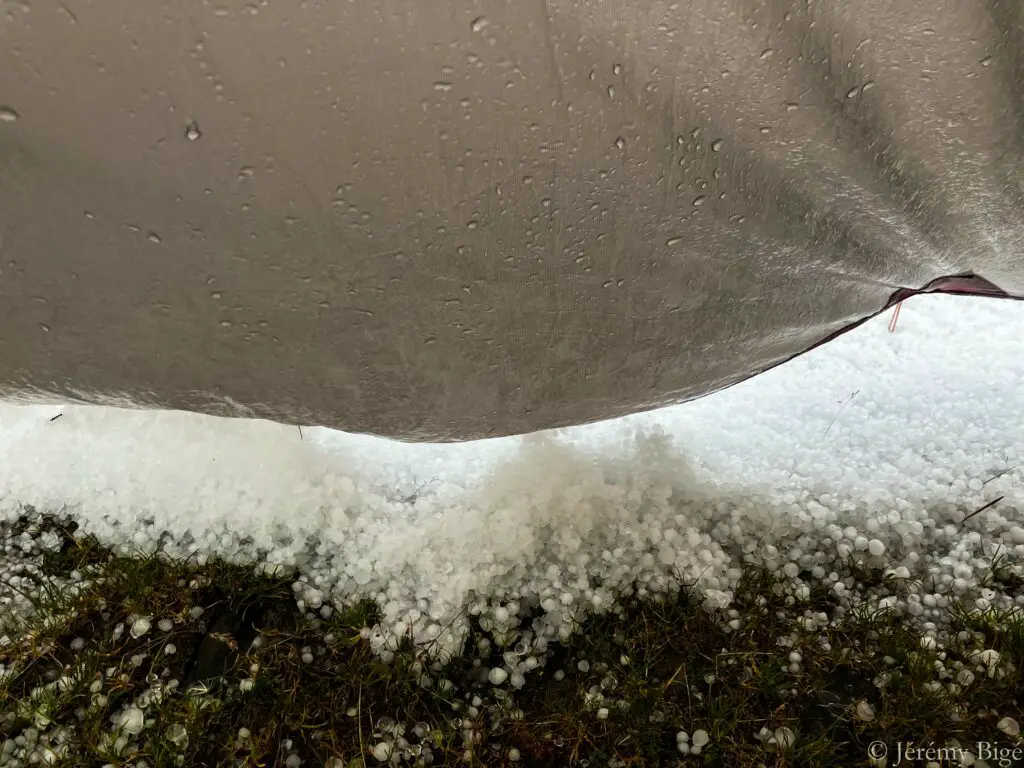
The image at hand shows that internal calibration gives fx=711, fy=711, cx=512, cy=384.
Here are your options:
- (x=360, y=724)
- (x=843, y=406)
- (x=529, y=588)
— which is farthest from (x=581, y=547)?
(x=843, y=406)

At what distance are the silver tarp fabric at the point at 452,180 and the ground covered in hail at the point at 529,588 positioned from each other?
320mm

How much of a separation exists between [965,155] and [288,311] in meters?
0.44

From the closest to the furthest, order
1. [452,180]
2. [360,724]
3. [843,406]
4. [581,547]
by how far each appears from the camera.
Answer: [452,180] → [360,724] → [581,547] → [843,406]

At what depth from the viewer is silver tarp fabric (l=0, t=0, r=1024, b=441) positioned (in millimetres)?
358

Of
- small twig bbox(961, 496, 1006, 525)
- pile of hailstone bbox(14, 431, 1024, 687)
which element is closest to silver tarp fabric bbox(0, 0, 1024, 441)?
pile of hailstone bbox(14, 431, 1024, 687)

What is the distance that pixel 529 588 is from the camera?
0.78m

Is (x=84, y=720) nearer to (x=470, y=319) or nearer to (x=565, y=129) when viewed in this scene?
(x=470, y=319)

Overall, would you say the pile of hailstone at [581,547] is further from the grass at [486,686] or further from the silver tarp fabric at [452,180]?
the silver tarp fabric at [452,180]

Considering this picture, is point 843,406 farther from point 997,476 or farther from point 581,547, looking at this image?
point 581,547

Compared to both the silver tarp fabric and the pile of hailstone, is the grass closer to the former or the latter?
the pile of hailstone

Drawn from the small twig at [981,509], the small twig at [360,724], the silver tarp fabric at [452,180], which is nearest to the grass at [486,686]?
the small twig at [360,724]

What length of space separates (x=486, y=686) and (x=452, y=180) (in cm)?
54

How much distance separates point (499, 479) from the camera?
86 cm

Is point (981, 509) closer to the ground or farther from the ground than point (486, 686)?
farther from the ground
